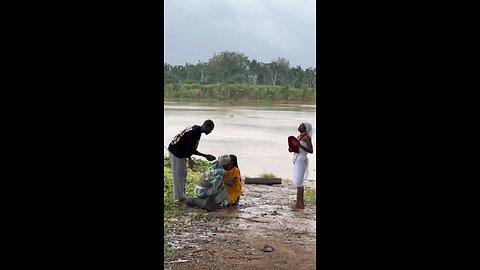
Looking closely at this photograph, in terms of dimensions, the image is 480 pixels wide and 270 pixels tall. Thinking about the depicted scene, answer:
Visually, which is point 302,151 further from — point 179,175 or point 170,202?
point 170,202

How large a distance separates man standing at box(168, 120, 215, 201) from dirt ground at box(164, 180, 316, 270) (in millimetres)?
410

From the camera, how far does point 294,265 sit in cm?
435

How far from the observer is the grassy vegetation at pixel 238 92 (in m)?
15.6

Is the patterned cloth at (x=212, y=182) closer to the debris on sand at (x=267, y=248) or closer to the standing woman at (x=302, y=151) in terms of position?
the standing woman at (x=302, y=151)

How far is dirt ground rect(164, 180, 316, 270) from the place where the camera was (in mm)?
4426

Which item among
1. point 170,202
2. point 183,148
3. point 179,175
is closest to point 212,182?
point 179,175

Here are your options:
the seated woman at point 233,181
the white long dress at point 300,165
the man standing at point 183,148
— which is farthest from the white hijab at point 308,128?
the man standing at point 183,148

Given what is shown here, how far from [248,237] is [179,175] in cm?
152

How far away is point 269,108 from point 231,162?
27.8 ft

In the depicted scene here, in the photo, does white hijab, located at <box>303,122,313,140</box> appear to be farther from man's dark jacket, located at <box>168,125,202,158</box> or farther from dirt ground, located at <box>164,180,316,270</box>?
man's dark jacket, located at <box>168,125,202,158</box>

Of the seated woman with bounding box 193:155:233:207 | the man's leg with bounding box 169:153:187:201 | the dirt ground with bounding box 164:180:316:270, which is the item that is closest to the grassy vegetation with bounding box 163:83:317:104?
the dirt ground with bounding box 164:180:316:270
